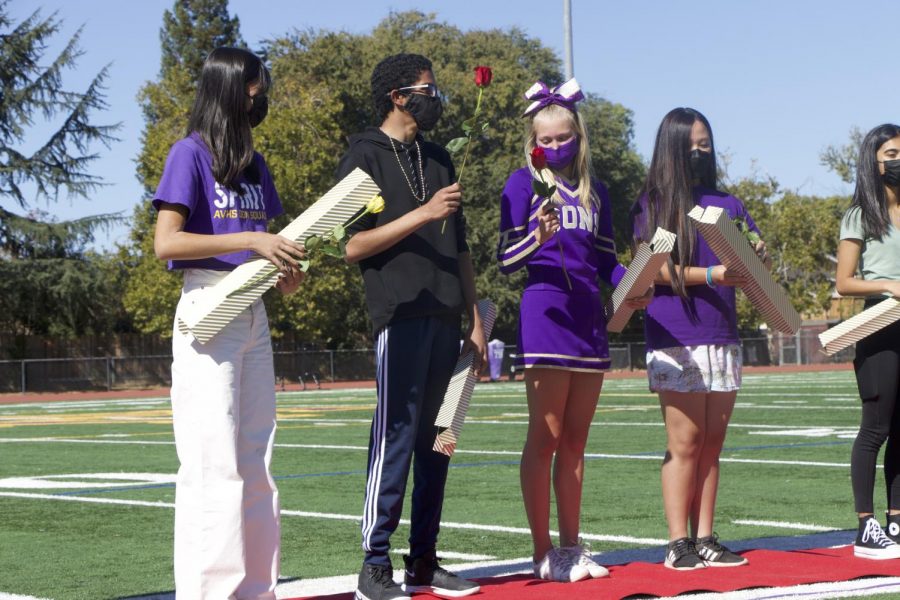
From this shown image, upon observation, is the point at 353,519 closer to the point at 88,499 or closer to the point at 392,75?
the point at 88,499

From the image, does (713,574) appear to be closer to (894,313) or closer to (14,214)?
(894,313)

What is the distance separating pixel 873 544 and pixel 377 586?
2.47 m

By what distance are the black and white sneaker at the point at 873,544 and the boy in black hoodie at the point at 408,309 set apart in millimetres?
1989

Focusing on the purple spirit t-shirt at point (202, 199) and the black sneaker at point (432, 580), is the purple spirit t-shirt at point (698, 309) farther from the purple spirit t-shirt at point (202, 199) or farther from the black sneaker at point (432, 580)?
the purple spirit t-shirt at point (202, 199)

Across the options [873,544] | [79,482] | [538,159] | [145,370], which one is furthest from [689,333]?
[145,370]

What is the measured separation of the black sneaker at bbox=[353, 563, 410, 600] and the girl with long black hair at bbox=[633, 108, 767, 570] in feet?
4.74

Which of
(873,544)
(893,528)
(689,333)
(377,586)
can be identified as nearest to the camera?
(377,586)

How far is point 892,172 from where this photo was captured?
6.78m

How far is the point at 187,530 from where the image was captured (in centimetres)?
471

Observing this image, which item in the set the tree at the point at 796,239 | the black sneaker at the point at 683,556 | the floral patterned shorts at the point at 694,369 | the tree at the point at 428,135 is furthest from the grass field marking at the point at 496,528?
the tree at the point at 796,239

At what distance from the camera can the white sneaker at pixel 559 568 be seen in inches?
228

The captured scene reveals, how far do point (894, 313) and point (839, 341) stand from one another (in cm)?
29

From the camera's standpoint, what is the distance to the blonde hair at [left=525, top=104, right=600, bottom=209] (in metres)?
6.09

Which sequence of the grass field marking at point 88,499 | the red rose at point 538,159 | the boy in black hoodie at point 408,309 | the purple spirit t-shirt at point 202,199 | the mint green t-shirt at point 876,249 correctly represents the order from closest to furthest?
1. the purple spirit t-shirt at point 202,199
2. the boy in black hoodie at point 408,309
3. the red rose at point 538,159
4. the mint green t-shirt at point 876,249
5. the grass field marking at point 88,499
